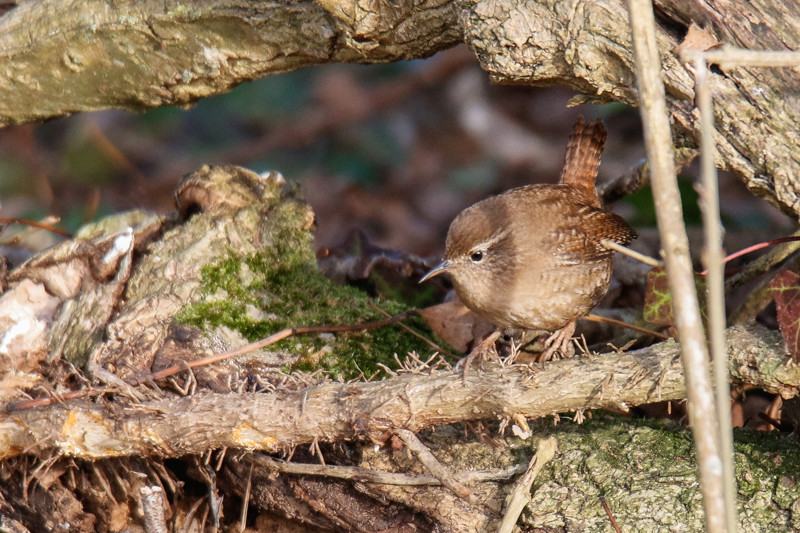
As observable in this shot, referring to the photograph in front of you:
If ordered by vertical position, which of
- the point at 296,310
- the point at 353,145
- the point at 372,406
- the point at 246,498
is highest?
the point at 372,406

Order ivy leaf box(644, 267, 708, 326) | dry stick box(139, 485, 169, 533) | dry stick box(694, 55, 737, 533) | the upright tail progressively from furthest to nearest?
the upright tail
ivy leaf box(644, 267, 708, 326)
dry stick box(139, 485, 169, 533)
dry stick box(694, 55, 737, 533)

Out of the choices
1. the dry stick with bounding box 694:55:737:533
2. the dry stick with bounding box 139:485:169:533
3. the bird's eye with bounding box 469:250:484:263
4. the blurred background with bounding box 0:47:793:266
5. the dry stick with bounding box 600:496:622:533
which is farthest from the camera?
the blurred background with bounding box 0:47:793:266

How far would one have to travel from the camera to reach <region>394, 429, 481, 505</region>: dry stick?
90.8 inches

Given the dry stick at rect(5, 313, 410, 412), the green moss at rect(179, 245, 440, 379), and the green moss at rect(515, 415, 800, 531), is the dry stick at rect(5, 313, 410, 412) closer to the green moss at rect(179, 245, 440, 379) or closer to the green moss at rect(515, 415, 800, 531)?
the green moss at rect(179, 245, 440, 379)

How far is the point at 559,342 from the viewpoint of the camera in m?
3.15

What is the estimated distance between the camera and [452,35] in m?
2.79

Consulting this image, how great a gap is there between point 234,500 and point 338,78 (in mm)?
5838

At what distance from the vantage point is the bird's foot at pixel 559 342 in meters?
3.06

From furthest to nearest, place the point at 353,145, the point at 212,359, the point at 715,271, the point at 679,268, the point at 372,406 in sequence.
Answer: the point at 353,145 → the point at 212,359 → the point at 372,406 → the point at 679,268 → the point at 715,271

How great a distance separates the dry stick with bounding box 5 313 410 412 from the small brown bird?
34 centimetres

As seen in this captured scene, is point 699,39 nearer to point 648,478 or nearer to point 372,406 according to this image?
point 648,478

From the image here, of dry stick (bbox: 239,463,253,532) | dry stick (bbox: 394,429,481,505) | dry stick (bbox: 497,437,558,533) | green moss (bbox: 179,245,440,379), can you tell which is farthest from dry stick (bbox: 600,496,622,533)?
dry stick (bbox: 239,463,253,532)

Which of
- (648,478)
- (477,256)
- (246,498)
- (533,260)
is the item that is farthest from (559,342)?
(246,498)

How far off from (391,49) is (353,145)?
180 inches
